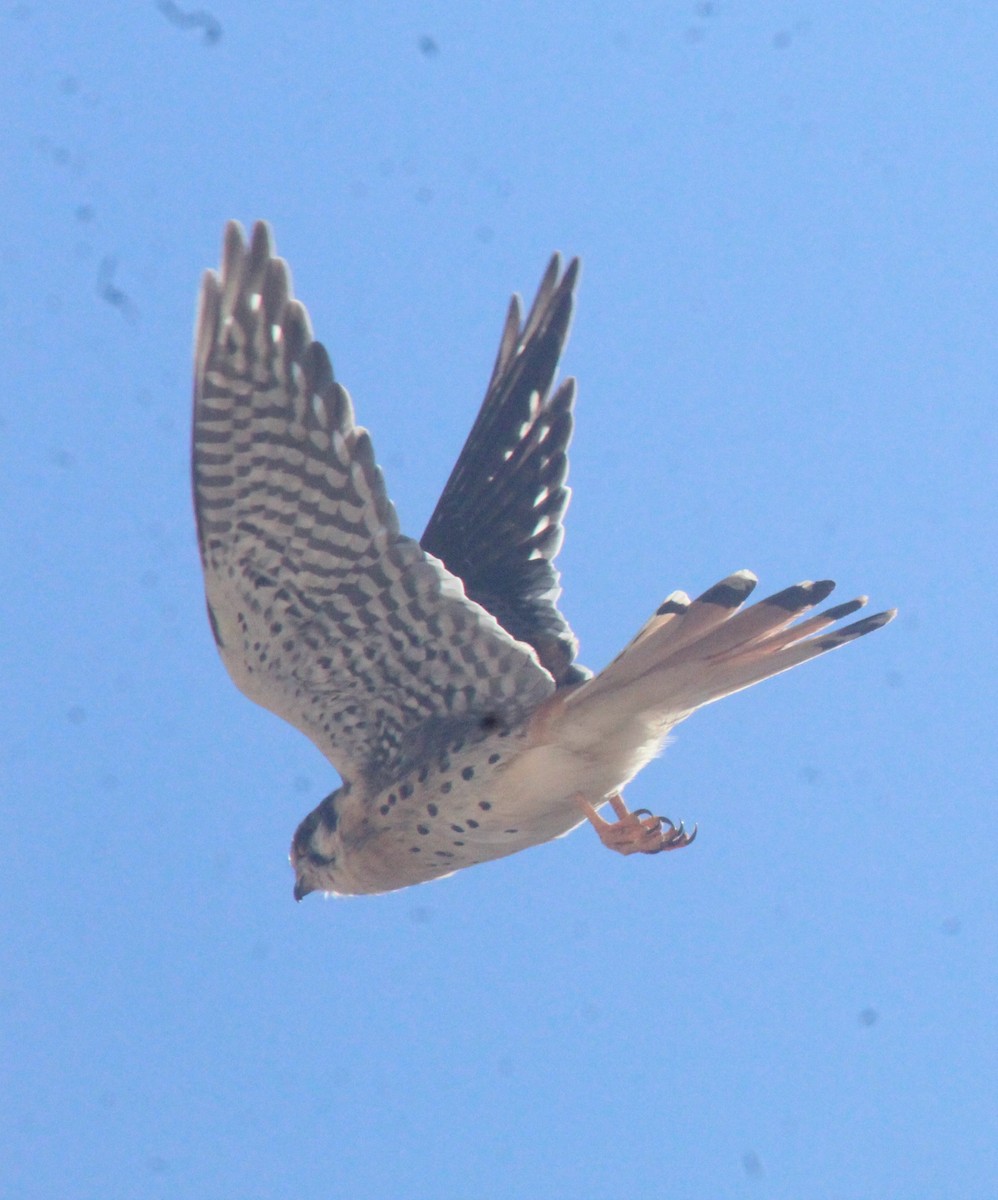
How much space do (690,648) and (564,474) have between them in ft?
3.51

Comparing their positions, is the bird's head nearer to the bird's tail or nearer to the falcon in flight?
the falcon in flight

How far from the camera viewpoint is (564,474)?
4.98m

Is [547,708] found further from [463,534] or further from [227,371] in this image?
[227,371]

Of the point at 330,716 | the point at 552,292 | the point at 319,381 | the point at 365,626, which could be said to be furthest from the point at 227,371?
the point at 552,292

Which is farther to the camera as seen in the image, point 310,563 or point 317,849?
point 317,849

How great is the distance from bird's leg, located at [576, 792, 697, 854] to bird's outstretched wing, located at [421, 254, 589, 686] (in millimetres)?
676

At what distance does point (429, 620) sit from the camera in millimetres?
4035

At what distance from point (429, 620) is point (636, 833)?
3.17 ft

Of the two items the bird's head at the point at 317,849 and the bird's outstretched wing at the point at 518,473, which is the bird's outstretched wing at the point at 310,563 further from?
the bird's outstretched wing at the point at 518,473

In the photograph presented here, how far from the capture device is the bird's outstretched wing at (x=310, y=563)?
147 inches

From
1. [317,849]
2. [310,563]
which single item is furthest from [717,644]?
[317,849]

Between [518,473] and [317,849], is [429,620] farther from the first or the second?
[317,849]

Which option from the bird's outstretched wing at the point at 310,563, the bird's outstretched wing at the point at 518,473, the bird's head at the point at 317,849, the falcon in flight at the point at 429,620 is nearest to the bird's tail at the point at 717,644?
the falcon in flight at the point at 429,620

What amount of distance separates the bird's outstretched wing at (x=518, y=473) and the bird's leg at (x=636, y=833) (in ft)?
2.22
